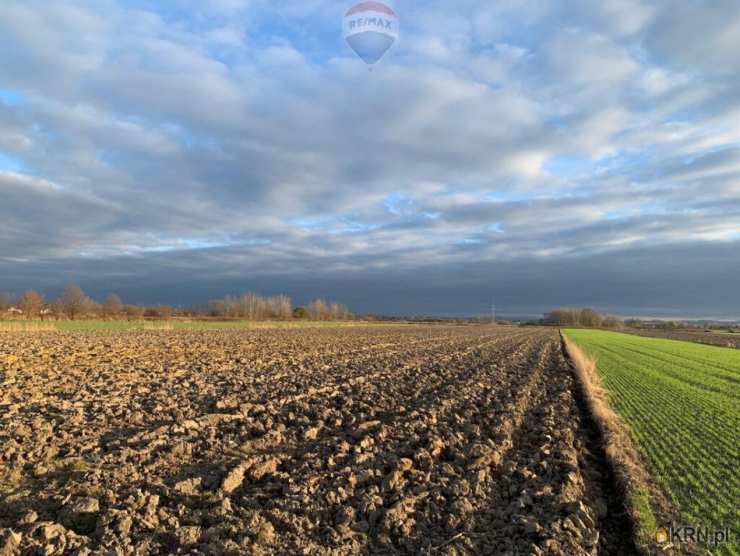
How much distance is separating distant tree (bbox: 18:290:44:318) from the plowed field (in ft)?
256

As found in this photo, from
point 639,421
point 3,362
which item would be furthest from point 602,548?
point 3,362

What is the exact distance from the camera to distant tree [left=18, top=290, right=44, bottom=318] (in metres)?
79.7

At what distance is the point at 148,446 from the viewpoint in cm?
875

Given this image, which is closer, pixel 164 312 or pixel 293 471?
pixel 293 471

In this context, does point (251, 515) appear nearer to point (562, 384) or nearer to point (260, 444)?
point (260, 444)

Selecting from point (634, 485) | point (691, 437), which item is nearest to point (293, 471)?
point (634, 485)

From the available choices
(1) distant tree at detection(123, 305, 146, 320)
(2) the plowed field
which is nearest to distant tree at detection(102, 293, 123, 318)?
(1) distant tree at detection(123, 305, 146, 320)

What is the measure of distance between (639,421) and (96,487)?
1346 cm

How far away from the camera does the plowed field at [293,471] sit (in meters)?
5.71

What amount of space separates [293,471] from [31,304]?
9243cm

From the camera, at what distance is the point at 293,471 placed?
7.92 metres

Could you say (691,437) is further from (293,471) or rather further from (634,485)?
(293,471)

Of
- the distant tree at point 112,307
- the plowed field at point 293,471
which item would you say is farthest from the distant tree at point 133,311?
the plowed field at point 293,471

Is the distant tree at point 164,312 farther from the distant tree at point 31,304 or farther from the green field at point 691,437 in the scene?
the green field at point 691,437
